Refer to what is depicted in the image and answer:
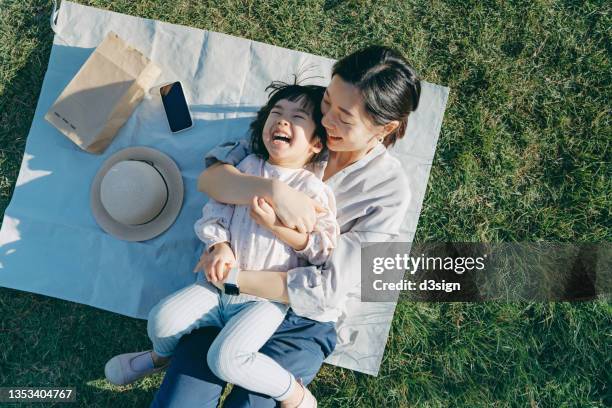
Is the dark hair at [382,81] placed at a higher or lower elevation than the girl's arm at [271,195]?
higher

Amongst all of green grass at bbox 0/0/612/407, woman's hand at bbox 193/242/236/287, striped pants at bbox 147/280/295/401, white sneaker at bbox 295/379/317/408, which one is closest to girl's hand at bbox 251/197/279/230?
woman's hand at bbox 193/242/236/287

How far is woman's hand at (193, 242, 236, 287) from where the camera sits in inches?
79.7

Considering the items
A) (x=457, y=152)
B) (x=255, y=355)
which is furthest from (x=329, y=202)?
(x=457, y=152)

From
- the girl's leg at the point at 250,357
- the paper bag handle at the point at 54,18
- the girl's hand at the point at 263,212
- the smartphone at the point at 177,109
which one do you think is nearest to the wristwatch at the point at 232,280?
the girl's leg at the point at 250,357

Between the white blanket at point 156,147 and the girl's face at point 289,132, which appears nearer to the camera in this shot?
the girl's face at point 289,132

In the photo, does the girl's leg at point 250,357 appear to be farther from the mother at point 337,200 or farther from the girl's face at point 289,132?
the girl's face at point 289,132

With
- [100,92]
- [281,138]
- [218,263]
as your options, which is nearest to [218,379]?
[218,263]

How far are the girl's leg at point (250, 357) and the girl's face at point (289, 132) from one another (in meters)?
0.61

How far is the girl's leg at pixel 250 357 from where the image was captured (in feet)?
6.52

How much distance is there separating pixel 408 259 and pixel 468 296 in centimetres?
34

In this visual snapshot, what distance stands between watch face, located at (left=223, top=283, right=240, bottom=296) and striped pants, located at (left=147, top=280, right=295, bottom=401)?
0.11 feet

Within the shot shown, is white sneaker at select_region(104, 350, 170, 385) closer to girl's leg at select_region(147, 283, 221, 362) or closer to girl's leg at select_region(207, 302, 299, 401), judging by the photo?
girl's leg at select_region(147, 283, 221, 362)

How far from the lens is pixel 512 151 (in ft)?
8.63

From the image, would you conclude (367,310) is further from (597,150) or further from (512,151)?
(597,150)
